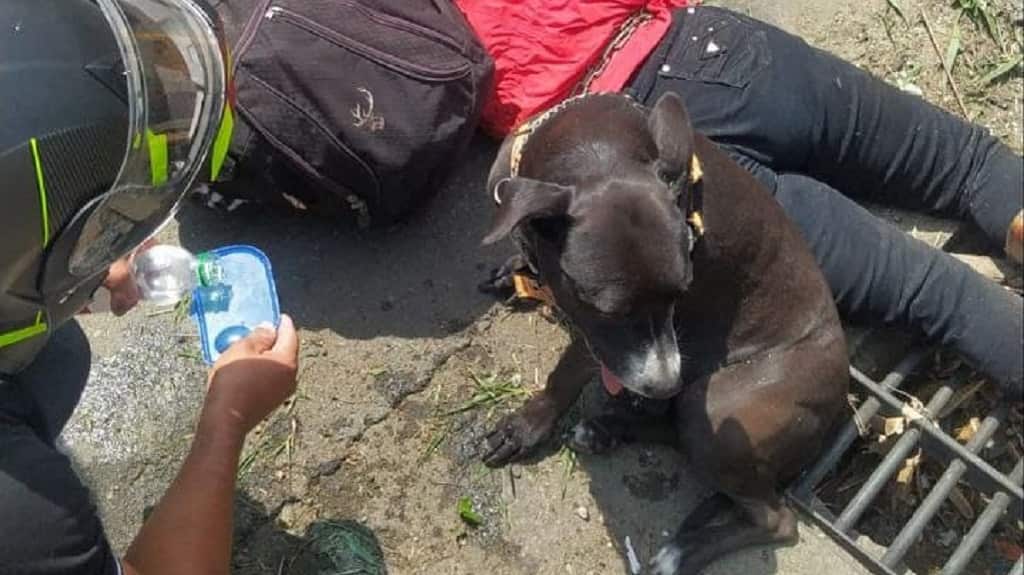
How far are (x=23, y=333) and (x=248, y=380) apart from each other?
67 cm

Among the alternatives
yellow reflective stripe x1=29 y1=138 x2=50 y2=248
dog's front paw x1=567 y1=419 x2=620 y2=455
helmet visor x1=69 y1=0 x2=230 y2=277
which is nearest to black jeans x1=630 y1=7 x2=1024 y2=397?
dog's front paw x1=567 y1=419 x2=620 y2=455

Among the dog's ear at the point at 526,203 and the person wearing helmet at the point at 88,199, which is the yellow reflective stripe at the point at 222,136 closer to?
the person wearing helmet at the point at 88,199

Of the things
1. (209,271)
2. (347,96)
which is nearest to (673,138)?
(347,96)

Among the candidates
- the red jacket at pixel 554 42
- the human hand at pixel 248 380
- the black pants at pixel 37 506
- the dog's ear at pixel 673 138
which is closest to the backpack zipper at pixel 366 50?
the red jacket at pixel 554 42

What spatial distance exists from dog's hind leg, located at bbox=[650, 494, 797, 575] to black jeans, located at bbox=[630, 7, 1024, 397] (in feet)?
2.14

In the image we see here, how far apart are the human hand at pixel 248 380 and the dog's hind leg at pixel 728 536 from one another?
134 cm

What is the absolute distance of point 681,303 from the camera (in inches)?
131

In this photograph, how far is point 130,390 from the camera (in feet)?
12.4

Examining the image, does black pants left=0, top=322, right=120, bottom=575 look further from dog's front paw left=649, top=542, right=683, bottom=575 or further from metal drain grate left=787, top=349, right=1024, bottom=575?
metal drain grate left=787, top=349, right=1024, bottom=575

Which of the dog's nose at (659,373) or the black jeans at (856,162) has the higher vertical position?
the black jeans at (856,162)

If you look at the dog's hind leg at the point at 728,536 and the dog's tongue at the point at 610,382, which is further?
the dog's hind leg at the point at 728,536

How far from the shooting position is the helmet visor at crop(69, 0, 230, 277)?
2.15m

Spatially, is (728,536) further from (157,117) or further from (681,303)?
(157,117)

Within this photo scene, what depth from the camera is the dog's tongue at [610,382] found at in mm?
3309
